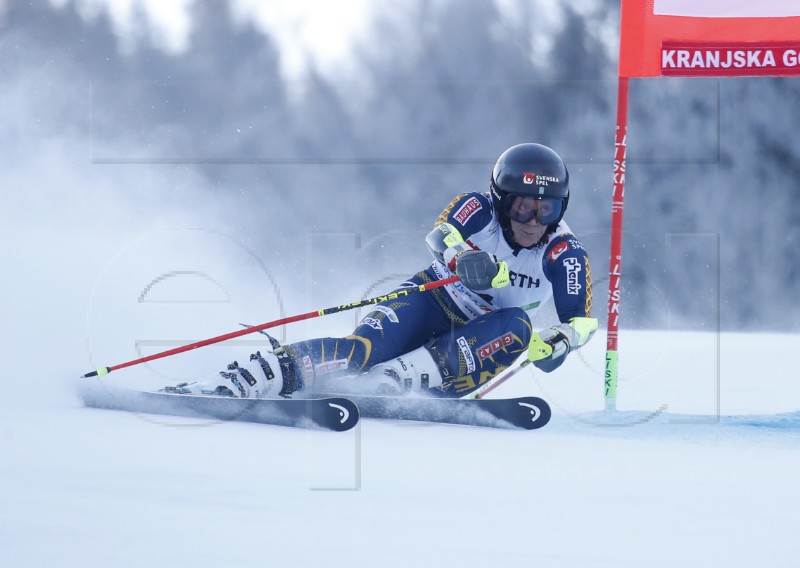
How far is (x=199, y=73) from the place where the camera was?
647 inches

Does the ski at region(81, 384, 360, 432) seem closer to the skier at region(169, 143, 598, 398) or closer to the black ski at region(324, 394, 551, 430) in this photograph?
the skier at region(169, 143, 598, 398)

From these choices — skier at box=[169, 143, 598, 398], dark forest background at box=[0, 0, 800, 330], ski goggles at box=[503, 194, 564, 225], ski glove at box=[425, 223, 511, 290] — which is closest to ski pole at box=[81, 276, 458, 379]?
skier at box=[169, 143, 598, 398]

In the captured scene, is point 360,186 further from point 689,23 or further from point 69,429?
point 69,429

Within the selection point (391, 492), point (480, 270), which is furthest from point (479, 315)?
point (391, 492)

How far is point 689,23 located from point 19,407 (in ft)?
12.5

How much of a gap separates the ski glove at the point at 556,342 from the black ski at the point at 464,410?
0.68 feet

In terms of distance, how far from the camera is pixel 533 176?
458cm

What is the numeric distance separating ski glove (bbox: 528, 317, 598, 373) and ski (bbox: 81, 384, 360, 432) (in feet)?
3.01

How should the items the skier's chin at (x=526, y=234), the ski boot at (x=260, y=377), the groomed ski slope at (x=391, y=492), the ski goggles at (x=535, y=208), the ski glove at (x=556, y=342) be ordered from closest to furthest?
the groomed ski slope at (x=391, y=492)
the ski boot at (x=260, y=377)
the ski glove at (x=556, y=342)
the ski goggles at (x=535, y=208)
the skier's chin at (x=526, y=234)

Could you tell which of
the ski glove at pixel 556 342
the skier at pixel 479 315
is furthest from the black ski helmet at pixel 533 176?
the ski glove at pixel 556 342

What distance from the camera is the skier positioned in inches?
175

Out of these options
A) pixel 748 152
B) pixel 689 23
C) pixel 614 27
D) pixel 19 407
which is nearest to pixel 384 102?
pixel 614 27

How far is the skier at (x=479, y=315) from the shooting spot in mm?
4453

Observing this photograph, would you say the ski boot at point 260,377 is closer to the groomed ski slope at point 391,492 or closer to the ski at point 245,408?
the ski at point 245,408
